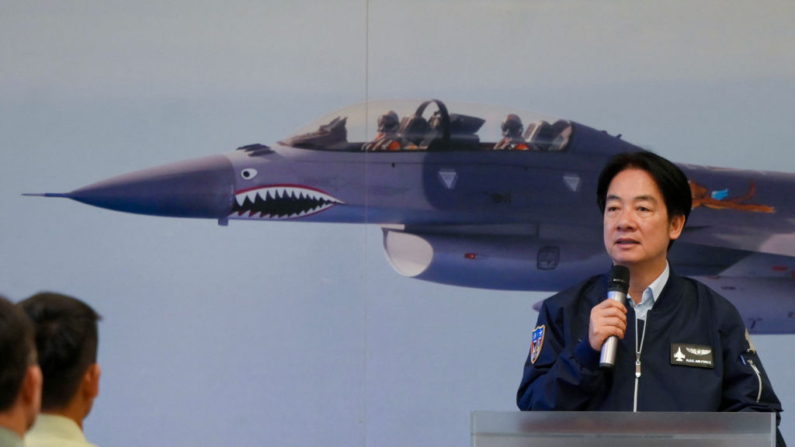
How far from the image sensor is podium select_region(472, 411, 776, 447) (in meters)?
1.43

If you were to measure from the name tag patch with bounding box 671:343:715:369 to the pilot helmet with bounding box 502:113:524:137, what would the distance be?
1916mm

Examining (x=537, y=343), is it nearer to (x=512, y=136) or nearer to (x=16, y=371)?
(x=16, y=371)

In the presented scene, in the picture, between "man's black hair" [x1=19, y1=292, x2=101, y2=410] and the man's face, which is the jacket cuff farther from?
"man's black hair" [x1=19, y1=292, x2=101, y2=410]

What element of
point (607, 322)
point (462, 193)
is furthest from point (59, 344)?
point (462, 193)

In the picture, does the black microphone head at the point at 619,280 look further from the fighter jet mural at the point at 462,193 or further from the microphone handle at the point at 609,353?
the fighter jet mural at the point at 462,193

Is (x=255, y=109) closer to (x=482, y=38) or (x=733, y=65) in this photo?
(x=482, y=38)

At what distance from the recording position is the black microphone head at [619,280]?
78.0 inches

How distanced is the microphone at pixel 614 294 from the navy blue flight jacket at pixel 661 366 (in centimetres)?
5

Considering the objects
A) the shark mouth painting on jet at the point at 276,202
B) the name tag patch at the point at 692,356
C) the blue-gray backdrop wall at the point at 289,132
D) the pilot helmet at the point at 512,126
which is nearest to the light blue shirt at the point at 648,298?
the name tag patch at the point at 692,356

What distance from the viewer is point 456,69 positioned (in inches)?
150

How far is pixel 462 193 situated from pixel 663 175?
170cm

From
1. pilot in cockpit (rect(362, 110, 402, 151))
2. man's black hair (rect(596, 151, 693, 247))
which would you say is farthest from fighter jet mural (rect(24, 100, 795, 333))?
man's black hair (rect(596, 151, 693, 247))

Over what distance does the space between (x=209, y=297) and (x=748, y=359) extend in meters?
2.30

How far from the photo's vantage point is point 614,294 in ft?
6.46
